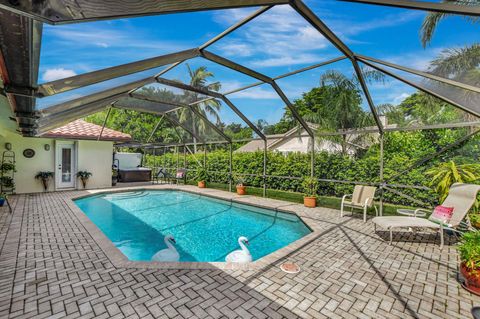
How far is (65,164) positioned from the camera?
11812mm

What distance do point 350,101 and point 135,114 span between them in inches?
1011

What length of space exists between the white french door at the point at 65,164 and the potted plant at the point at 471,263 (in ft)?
47.7

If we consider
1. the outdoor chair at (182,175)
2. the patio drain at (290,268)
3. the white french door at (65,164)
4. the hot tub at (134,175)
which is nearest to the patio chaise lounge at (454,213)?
the patio drain at (290,268)

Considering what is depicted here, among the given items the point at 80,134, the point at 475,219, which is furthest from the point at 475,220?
the point at 80,134

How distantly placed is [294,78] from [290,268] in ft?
17.8

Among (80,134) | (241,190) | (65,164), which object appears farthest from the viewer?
(65,164)

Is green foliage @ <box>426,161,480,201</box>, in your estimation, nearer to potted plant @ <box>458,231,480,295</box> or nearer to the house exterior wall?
potted plant @ <box>458,231,480,295</box>

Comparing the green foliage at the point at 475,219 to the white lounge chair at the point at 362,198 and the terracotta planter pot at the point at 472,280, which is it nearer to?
the white lounge chair at the point at 362,198

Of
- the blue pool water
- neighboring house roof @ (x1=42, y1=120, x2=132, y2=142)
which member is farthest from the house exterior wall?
the blue pool water

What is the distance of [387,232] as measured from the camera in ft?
19.2

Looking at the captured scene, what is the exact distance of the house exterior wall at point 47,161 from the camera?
10.3 meters

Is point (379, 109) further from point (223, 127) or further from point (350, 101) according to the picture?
point (223, 127)

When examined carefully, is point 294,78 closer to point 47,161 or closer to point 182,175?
point 182,175

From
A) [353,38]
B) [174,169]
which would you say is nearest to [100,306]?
[353,38]
